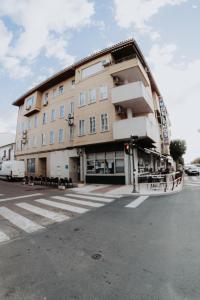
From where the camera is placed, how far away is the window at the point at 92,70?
682 inches

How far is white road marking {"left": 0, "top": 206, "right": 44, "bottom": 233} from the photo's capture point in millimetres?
4809

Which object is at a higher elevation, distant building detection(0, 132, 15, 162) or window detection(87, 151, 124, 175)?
distant building detection(0, 132, 15, 162)

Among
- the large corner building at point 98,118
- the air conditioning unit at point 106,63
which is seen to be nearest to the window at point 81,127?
the large corner building at point 98,118

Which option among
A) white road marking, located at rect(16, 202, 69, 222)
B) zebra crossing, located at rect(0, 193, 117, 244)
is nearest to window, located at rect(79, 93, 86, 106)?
zebra crossing, located at rect(0, 193, 117, 244)

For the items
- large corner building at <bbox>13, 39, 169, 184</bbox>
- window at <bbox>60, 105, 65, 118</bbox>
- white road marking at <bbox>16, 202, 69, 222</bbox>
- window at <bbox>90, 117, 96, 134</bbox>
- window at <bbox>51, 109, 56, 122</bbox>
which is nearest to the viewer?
white road marking at <bbox>16, 202, 69, 222</bbox>

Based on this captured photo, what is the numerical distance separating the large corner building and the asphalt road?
10268 mm

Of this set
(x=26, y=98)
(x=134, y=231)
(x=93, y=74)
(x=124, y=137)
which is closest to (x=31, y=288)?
(x=134, y=231)

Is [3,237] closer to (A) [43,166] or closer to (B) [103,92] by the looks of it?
(B) [103,92]

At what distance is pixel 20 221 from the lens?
212 inches

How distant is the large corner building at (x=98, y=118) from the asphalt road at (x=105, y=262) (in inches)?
404

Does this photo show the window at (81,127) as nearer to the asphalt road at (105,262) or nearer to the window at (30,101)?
the window at (30,101)

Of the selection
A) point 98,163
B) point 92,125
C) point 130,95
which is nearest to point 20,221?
point 98,163

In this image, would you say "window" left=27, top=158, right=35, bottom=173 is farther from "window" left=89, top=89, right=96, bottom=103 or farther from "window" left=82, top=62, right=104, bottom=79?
"window" left=82, top=62, right=104, bottom=79

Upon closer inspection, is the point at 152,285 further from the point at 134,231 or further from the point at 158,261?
the point at 134,231
